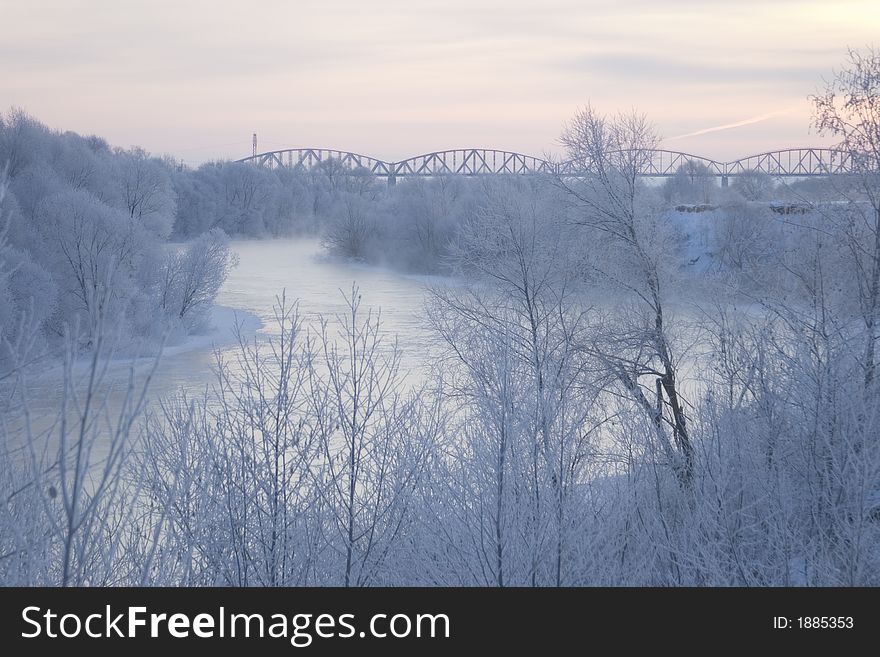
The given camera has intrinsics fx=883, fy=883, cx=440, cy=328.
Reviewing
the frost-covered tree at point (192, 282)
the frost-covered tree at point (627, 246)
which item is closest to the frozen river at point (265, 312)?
the frost-covered tree at point (192, 282)

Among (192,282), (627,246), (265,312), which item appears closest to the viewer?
(627,246)

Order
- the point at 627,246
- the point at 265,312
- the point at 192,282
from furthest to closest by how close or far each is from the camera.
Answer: the point at 265,312, the point at 192,282, the point at 627,246

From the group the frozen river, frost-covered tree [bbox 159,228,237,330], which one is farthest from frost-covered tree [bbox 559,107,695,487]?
frost-covered tree [bbox 159,228,237,330]

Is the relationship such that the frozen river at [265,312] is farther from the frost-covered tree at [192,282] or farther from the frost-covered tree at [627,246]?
the frost-covered tree at [627,246]

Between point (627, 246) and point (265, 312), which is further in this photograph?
point (265, 312)

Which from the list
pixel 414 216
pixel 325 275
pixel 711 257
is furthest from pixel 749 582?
pixel 414 216

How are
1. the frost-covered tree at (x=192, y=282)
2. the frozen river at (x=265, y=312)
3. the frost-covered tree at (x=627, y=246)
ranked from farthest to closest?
1. the frost-covered tree at (x=192, y=282)
2. the frozen river at (x=265, y=312)
3. the frost-covered tree at (x=627, y=246)

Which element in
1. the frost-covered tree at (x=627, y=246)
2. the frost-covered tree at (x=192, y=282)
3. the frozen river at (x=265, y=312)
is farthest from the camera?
the frost-covered tree at (x=192, y=282)

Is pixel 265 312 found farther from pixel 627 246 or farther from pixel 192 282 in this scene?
pixel 627 246

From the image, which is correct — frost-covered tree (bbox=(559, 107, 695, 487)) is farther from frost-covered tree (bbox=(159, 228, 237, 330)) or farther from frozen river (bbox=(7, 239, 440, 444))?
frost-covered tree (bbox=(159, 228, 237, 330))

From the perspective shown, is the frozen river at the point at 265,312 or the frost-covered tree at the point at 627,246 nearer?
the frost-covered tree at the point at 627,246

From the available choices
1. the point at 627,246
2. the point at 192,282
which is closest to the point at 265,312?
the point at 192,282

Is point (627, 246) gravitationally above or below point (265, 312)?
above
